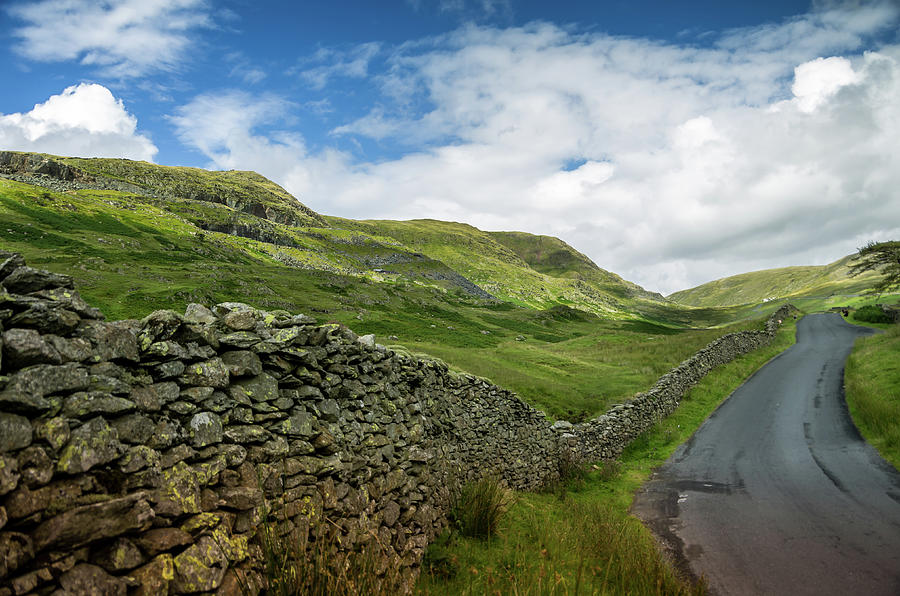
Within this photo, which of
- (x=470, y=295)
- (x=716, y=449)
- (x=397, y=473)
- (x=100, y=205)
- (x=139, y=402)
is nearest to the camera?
(x=139, y=402)

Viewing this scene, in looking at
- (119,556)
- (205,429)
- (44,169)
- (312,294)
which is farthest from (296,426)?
(44,169)

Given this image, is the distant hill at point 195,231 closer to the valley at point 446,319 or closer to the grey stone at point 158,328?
the valley at point 446,319

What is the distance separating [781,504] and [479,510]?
9.35m

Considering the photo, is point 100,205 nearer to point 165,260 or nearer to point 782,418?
point 165,260

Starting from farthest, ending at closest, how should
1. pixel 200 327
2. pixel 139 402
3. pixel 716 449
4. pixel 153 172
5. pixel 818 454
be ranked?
pixel 153 172 < pixel 716 449 < pixel 818 454 < pixel 200 327 < pixel 139 402

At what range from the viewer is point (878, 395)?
20.1 meters

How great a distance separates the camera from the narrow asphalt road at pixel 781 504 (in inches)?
344

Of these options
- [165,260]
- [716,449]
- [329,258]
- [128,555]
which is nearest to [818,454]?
[716,449]

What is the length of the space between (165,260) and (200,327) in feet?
218

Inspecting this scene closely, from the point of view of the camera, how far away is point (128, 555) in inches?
144

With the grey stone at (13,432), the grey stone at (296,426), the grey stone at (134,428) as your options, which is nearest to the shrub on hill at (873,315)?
the grey stone at (296,426)

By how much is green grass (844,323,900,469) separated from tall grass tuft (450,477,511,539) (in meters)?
14.3

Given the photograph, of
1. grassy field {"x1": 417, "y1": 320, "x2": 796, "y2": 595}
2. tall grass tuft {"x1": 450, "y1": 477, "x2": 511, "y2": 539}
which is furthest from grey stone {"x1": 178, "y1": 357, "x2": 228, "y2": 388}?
tall grass tuft {"x1": 450, "y1": 477, "x2": 511, "y2": 539}

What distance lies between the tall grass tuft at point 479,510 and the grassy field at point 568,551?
27 cm
